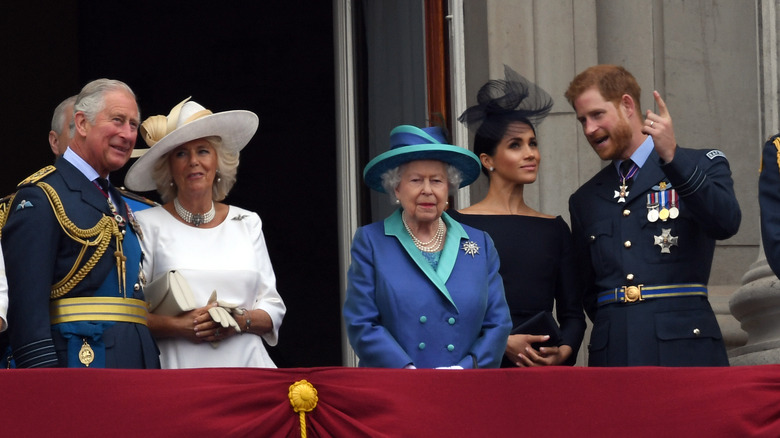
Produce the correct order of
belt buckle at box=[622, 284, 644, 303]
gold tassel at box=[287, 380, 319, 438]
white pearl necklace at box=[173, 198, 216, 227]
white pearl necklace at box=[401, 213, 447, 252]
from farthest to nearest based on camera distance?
belt buckle at box=[622, 284, 644, 303]
white pearl necklace at box=[173, 198, 216, 227]
white pearl necklace at box=[401, 213, 447, 252]
gold tassel at box=[287, 380, 319, 438]

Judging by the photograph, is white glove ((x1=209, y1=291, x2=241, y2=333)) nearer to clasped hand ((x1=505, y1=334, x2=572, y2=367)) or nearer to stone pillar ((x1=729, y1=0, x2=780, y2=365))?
clasped hand ((x1=505, y1=334, x2=572, y2=367))

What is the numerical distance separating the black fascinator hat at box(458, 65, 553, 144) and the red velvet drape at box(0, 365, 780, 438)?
1502 millimetres

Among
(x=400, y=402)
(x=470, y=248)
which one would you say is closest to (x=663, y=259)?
(x=470, y=248)

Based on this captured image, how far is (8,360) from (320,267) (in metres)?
6.25

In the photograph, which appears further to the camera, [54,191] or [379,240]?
[379,240]

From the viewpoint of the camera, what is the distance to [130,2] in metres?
10.8

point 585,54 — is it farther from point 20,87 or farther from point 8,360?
point 20,87

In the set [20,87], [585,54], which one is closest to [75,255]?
[585,54]

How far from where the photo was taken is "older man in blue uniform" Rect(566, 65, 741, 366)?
4832mm

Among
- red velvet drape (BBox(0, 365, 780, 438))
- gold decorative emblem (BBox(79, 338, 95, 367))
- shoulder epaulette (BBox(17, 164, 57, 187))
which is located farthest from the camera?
shoulder epaulette (BBox(17, 164, 57, 187))

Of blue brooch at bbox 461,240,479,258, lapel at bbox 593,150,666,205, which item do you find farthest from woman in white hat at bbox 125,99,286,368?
lapel at bbox 593,150,666,205

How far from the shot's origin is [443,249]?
15.7 ft

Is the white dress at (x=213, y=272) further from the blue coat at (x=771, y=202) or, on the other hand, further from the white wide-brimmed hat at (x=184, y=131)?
the blue coat at (x=771, y=202)

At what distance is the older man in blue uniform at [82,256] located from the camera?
13.8ft
